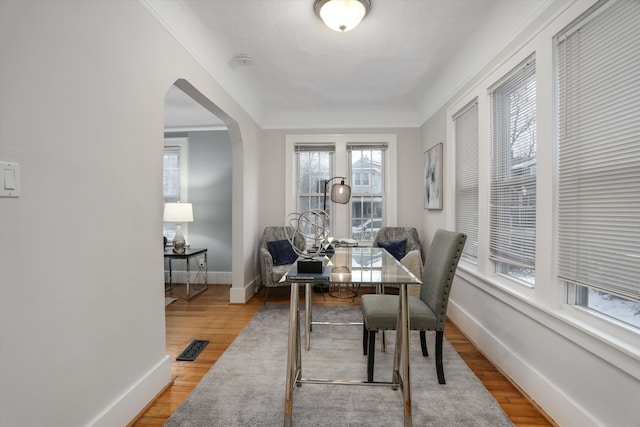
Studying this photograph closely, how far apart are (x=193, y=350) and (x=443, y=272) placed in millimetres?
2093

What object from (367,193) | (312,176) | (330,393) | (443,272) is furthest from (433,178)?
(330,393)

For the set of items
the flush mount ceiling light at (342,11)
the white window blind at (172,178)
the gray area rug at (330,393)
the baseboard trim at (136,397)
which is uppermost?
the flush mount ceiling light at (342,11)

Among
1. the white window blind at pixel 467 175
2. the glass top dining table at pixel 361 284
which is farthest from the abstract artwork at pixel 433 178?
the glass top dining table at pixel 361 284

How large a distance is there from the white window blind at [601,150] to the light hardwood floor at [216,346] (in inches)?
33.0

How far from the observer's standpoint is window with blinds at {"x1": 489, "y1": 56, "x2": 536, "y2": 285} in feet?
6.66

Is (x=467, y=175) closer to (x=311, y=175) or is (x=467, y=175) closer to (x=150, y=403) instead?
(x=311, y=175)

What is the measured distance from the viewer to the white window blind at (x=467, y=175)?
2.88 m

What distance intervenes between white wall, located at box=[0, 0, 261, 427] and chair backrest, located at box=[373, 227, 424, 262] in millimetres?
3061

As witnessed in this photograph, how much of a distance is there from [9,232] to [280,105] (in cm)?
368

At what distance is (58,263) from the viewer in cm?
127

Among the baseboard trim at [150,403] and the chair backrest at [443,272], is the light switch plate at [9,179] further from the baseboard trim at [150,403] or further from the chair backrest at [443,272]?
the chair backrest at [443,272]

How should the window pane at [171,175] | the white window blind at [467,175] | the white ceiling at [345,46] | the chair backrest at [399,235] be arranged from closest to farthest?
the white ceiling at [345,46]
the white window blind at [467,175]
the chair backrest at [399,235]
the window pane at [171,175]

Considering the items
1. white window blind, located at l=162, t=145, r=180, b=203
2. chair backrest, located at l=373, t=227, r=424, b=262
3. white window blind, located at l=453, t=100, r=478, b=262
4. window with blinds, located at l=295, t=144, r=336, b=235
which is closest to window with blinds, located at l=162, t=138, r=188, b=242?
white window blind, located at l=162, t=145, r=180, b=203

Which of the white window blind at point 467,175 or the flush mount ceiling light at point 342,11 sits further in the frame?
the white window blind at point 467,175
